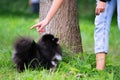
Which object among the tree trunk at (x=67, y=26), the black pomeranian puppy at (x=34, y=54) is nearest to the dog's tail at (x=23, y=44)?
the black pomeranian puppy at (x=34, y=54)

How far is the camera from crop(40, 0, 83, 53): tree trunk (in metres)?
7.23

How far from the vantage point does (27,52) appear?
627 cm

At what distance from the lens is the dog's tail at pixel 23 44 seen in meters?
6.27

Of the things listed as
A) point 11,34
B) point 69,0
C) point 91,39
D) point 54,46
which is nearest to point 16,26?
point 11,34

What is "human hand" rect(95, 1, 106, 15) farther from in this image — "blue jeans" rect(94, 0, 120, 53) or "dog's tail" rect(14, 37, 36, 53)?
"dog's tail" rect(14, 37, 36, 53)

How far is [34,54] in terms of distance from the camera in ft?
20.6

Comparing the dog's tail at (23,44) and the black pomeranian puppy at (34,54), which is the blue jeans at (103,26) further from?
the dog's tail at (23,44)

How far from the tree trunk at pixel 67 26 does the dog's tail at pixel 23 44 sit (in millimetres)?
976

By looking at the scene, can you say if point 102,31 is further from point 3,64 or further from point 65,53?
point 3,64

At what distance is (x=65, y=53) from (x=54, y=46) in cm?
62

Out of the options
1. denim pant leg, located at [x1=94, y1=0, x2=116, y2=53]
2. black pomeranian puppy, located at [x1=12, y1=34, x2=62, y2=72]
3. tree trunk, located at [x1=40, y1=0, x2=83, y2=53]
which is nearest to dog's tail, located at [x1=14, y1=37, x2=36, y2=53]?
black pomeranian puppy, located at [x1=12, y1=34, x2=62, y2=72]

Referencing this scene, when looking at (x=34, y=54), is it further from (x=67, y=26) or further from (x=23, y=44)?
(x=67, y=26)

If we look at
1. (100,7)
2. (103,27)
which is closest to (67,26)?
(103,27)

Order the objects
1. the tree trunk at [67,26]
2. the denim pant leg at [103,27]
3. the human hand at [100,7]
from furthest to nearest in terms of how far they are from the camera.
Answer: the tree trunk at [67,26] → the denim pant leg at [103,27] → the human hand at [100,7]
